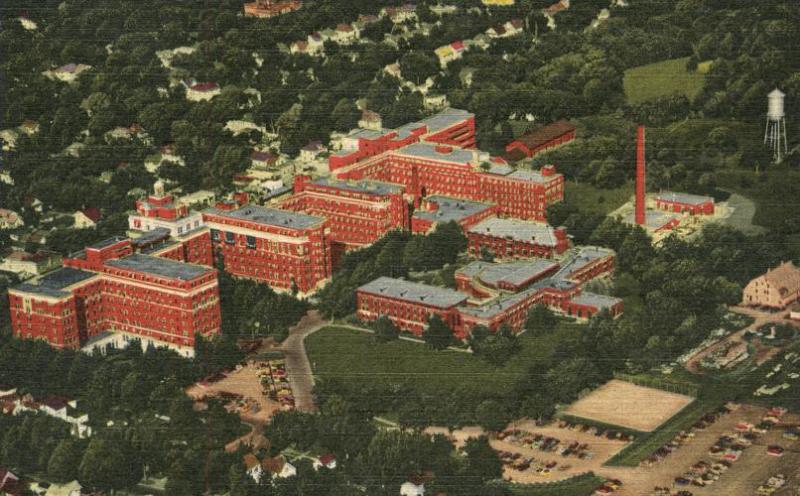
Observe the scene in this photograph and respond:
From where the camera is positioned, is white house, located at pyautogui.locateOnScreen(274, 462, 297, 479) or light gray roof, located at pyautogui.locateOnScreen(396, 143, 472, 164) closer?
white house, located at pyautogui.locateOnScreen(274, 462, 297, 479)

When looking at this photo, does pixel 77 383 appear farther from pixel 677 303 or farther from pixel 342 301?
pixel 677 303

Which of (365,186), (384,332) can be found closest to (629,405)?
(384,332)

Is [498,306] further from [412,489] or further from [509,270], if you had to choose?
[412,489]

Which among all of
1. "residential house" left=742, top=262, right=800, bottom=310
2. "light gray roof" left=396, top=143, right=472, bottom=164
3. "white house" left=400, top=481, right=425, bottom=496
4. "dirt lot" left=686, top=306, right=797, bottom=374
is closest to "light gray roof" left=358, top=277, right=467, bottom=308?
"dirt lot" left=686, top=306, right=797, bottom=374

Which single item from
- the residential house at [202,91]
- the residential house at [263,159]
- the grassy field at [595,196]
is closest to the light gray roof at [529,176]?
the grassy field at [595,196]

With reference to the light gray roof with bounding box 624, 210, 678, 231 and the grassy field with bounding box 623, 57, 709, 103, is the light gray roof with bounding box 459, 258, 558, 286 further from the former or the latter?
the grassy field with bounding box 623, 57, 709, 103
